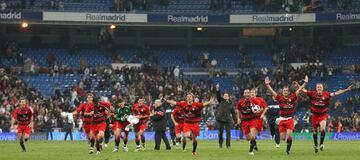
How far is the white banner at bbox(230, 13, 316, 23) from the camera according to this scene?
67188 millimetres

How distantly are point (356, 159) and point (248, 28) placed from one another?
154ft

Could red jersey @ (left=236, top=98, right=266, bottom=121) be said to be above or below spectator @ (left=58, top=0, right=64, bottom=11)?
below

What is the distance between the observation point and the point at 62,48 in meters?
69.5

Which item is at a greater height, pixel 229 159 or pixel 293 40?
pixel 293 40

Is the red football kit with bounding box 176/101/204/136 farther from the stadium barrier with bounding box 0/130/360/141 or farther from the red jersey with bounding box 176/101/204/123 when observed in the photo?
the stadium barrier with bounding box 0/130/360/141

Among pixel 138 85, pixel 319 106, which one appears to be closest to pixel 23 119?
pixel 319 106

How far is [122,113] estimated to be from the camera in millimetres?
33812

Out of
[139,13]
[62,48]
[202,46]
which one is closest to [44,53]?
[62,48]

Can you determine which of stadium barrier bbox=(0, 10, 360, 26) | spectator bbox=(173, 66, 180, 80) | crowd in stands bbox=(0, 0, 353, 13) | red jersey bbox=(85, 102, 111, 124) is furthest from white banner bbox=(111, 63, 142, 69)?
red jersey bbox=(85, 102, 111, 124)

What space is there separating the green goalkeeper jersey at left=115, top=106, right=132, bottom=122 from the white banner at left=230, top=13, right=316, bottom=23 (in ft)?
115

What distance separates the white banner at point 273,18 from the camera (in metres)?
67.2

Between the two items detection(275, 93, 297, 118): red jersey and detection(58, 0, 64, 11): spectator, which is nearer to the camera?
detection(275, 93, 297, 118): red jersey

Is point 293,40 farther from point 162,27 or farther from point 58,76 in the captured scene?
point 58,76

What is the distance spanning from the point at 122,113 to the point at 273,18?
117 feet
